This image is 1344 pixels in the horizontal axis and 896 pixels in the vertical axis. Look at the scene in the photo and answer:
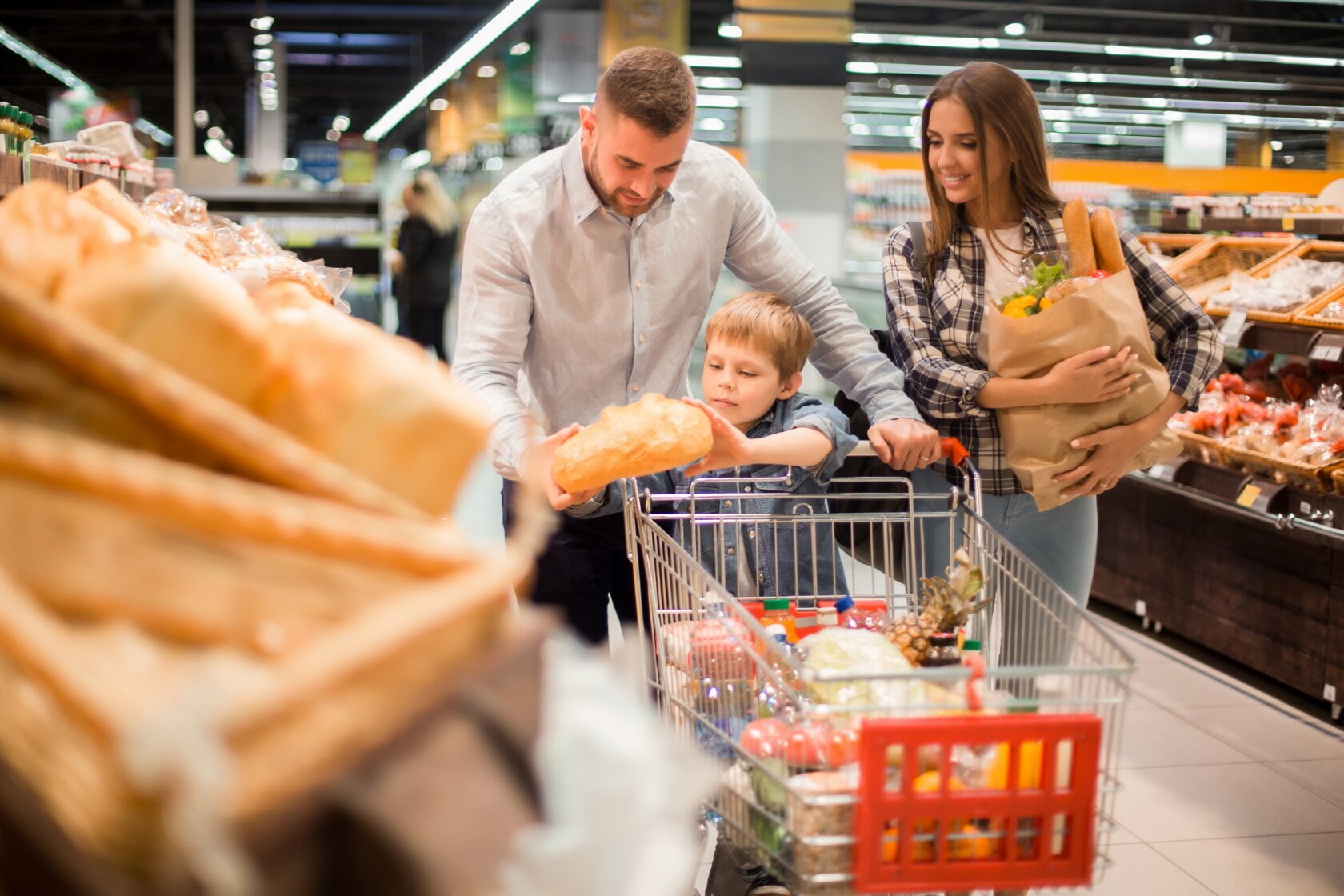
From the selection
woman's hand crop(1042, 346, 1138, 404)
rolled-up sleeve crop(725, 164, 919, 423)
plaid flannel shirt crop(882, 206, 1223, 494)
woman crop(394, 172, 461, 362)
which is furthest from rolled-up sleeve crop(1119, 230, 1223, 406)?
woman crop(394, 172, 461, 362)

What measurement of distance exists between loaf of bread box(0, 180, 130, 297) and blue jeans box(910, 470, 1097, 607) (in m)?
2.00

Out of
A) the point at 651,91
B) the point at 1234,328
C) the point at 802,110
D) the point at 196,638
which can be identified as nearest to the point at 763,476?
the point at 651,91

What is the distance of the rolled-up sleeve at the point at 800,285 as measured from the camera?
255 centimetres

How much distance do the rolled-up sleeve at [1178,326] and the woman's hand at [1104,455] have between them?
0.57ft

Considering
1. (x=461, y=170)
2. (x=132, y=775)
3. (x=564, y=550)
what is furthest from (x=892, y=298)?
(x=461, y=170)

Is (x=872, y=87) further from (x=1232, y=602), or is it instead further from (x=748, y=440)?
(x=748, y=440)

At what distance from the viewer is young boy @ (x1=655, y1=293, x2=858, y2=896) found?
2273mm

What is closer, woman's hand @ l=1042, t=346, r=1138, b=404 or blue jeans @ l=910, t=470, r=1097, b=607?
woman's hand @ l=1042, t=346, r=1138, b=404

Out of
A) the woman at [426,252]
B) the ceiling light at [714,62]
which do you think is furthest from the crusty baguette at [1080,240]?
the woman at [426,252]

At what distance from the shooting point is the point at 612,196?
2.39 metres

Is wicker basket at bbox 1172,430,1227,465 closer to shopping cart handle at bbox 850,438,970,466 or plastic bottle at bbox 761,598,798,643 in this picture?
shopping cart handle at bbox 850,438,970,466

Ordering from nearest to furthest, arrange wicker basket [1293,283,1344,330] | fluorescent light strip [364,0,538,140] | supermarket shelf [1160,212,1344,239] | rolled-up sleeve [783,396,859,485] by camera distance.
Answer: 1. rolled-up sleeve [783,396,859,485]
2. wicker basket [1293,283,1344,330]
3. supermarket shelf [1160,212,1344,239]
4. fluorescent light strip [364,0,538,140]

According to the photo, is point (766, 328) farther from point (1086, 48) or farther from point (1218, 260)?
point (1086, 48)

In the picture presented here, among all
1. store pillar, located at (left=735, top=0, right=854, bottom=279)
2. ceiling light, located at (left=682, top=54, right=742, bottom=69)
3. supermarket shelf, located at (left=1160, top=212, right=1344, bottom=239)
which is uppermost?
ceiling light, located at (left=682, top=54, right=742, bottom=69)
